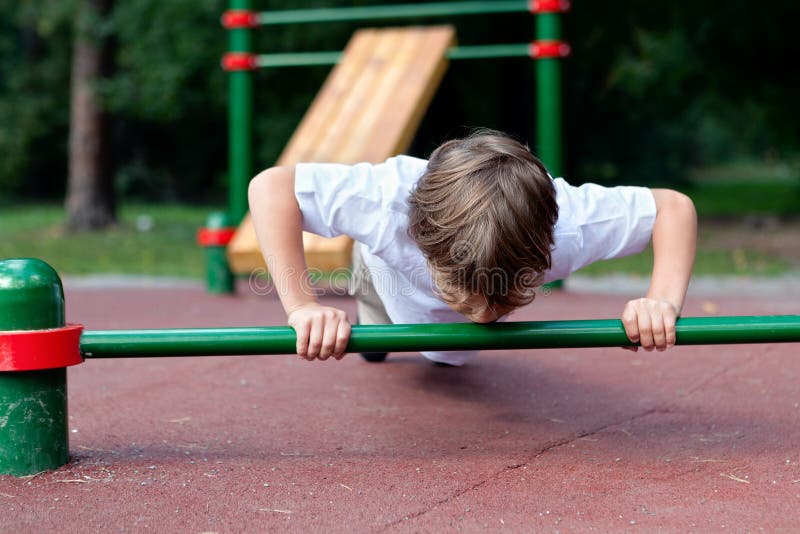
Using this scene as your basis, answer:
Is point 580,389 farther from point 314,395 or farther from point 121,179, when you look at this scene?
point 121,179

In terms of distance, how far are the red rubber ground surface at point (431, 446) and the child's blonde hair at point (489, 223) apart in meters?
0.43

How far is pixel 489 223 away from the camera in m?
1.86

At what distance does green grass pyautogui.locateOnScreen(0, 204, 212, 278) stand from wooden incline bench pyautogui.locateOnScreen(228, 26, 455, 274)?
162 cm

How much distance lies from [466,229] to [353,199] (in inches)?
15.5

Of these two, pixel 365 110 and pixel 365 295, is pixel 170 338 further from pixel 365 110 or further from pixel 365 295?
pixel 365 110

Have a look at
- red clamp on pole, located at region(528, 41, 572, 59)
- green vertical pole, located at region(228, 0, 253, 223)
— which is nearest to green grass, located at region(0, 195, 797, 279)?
green vertical pole, located at region(228, 0, 253, 223)

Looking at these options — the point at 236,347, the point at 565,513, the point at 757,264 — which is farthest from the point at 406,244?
the point at 757,264

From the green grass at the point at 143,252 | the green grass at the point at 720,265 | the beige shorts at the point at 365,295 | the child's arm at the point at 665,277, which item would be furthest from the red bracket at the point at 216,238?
the child's arm at the point at 665,277

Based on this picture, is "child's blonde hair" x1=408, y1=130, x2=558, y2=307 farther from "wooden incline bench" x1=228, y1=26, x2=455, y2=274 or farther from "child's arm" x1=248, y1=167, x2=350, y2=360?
"wooden incline bench" x1=228, y1=26, x2=455, y2=274

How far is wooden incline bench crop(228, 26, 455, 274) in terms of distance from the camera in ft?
16.2

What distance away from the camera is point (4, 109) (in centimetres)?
1830

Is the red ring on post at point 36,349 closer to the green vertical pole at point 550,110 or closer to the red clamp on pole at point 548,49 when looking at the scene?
the green vertical pole at point 550,110

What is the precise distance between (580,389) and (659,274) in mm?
904

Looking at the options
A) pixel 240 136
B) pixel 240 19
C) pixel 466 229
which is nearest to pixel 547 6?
pixel 240 19
